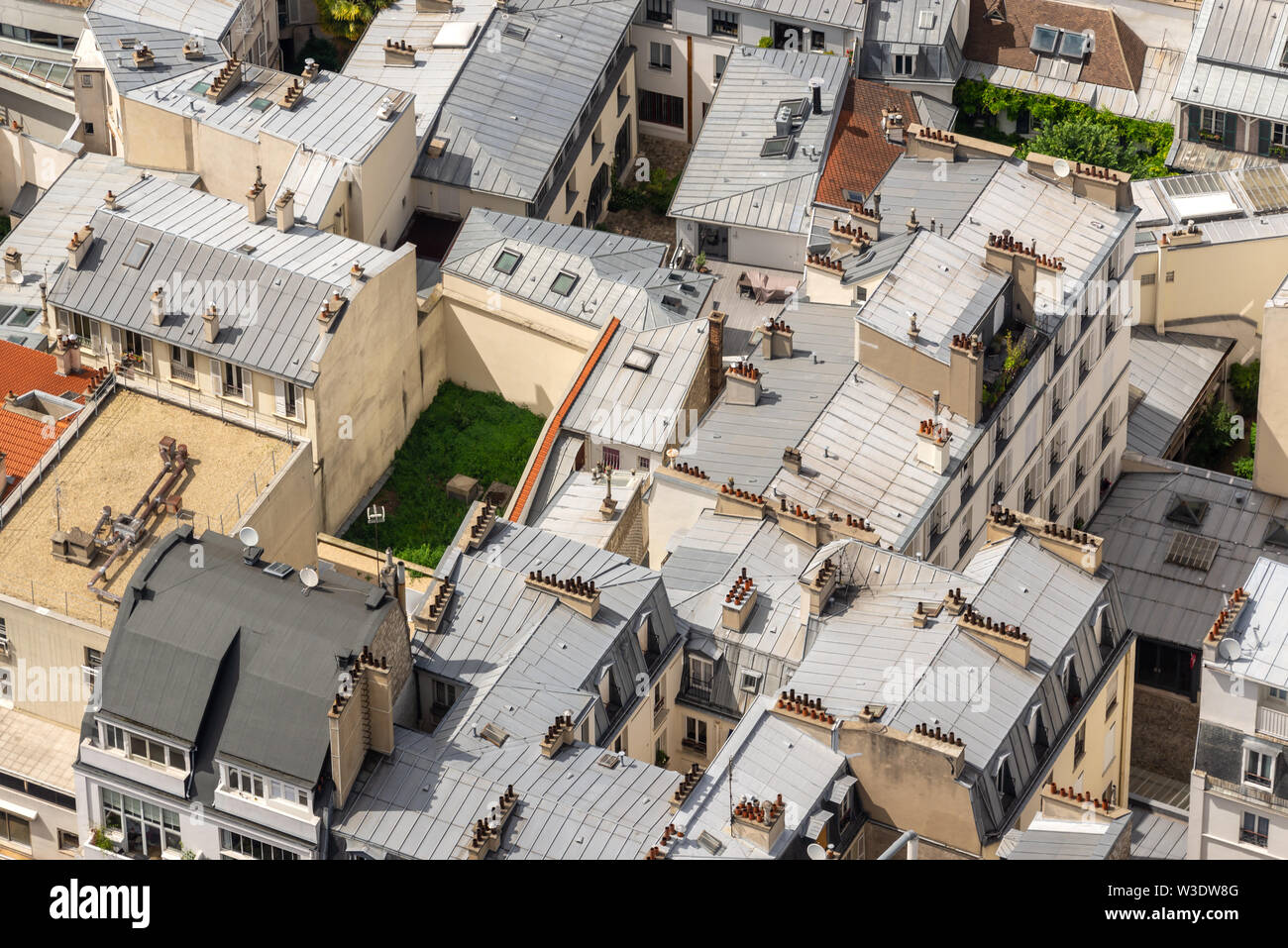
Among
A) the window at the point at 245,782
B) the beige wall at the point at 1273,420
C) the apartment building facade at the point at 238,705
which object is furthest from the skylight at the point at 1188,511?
the window at the point at 245,782

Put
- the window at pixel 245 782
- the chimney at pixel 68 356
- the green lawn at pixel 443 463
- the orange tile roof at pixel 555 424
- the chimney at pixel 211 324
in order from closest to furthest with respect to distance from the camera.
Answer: the window at pixel 245 782
the chimney at pixel 211 324
the orange tile roof at pixel 555 424
the chimney at pixel 68 356
the green lawn at pixel 443 463

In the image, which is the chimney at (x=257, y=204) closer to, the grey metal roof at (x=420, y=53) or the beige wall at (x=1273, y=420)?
the grey metal roof at (x=420, y=53)

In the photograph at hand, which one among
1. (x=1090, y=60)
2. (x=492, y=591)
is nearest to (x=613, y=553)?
(x=492, y=591)

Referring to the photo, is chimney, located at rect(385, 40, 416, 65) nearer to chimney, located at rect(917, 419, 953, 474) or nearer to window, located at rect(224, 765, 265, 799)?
chimney, located at rect(917, 419, 953, 474)

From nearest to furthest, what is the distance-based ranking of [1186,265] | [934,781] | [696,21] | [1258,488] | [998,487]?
1. [934,781]
2. [998,487]
3. [1258,488]
4. [1186,265]
5. [696,21]
